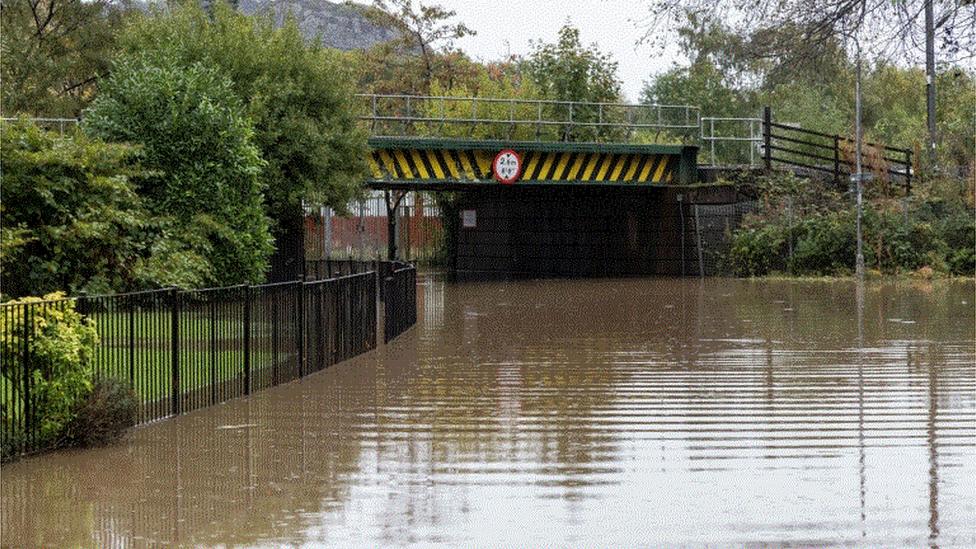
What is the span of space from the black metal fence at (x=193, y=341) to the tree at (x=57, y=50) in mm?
30675

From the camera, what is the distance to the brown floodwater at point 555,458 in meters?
10.2

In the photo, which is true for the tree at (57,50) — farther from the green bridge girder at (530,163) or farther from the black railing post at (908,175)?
the black railing post at (908,175)

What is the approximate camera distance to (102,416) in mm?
13383

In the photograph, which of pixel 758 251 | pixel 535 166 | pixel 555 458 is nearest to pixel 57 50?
pixel 535 166

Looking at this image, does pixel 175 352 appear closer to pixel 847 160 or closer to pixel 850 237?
pixel 850 237

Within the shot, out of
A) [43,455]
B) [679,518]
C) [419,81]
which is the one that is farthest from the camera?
[419,81]

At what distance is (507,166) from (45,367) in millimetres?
33610

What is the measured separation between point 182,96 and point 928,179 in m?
29.1

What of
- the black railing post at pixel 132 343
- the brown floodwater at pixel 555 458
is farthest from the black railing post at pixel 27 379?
the black railing post at pixel 132 343

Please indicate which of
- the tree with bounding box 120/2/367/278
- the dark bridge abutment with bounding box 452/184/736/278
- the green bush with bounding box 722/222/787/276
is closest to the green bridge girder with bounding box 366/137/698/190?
the dark bridge abutment with bounding box 452/184/736/278

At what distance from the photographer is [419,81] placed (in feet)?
232

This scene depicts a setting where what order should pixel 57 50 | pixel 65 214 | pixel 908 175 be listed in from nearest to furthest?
pixel 65 214, pixel 908 175, pixel 57 50

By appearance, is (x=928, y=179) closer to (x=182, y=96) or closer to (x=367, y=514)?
(x=182, y=96)

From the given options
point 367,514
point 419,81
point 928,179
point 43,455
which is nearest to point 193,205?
point 43,455
